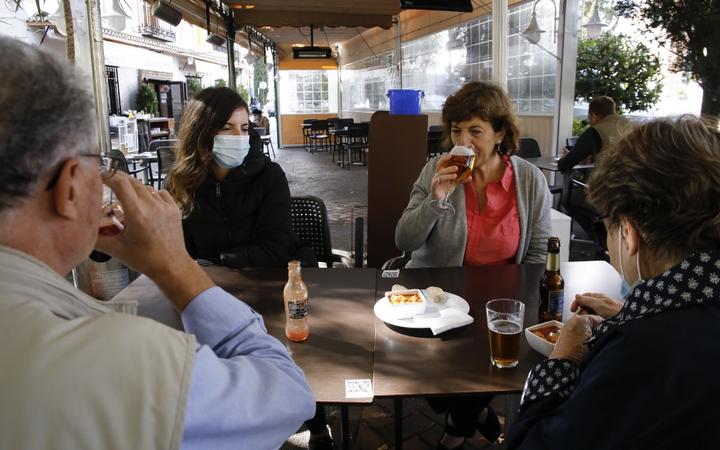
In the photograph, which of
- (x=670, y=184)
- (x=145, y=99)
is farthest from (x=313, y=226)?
(x=145, y=99)

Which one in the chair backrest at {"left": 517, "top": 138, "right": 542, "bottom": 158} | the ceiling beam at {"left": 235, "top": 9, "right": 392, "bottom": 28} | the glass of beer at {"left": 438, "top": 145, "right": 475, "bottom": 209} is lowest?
the chair backrest at {"left": 517, "top": 138, "right": 542, "bottom": 158}

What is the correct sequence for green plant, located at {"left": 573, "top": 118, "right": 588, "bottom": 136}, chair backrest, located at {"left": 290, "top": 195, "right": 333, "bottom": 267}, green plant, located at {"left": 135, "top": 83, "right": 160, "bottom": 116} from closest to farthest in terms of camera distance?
chair backrest, located at {"left": 290, "top": 195, "right": 333, "bottom": 267} → green plant, located at {"left": 573, "top": 118, "right": 588, "bottom": 136} → green plant, located at {"left": 135, "top": 83, "right": 160, "bottom": 116}

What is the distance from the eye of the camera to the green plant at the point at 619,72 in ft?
22.1

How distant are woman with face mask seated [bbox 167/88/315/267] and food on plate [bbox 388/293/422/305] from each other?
88 centimetres

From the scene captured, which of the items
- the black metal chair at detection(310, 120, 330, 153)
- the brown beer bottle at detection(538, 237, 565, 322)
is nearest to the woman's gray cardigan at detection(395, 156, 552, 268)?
the brown beer bottle at detection(538, 237, 565, 322)

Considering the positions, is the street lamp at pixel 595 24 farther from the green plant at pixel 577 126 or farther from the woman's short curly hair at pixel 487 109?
the woman's short curly hair at pixel 487 109

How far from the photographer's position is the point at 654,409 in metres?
0.82

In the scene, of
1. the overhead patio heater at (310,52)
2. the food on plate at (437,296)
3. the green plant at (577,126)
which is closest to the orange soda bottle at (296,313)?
the food on plate at (437,296)

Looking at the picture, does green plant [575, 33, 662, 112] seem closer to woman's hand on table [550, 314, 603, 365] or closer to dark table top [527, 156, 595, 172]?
dark table top [527, 156, 595, 172]

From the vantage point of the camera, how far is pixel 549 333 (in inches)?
59.1

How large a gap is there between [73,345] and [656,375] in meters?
0.81

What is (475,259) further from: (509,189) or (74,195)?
(74,195)

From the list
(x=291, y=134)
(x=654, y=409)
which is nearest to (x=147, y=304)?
(x=654, y=409)

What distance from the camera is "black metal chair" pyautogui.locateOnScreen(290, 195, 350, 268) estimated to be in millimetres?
3039
